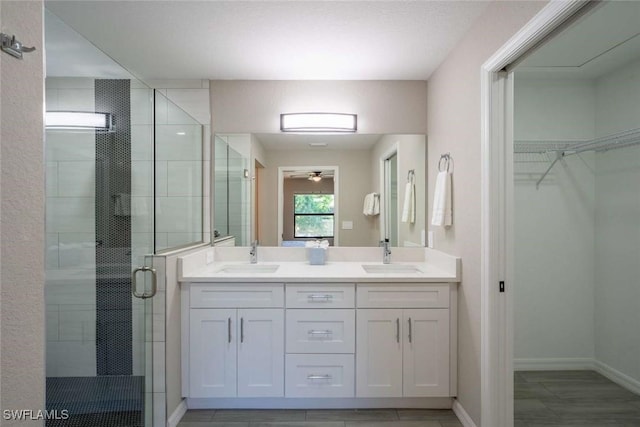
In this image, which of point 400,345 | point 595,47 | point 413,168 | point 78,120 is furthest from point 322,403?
point 595,47

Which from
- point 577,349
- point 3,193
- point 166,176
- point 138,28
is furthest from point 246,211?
point 577,349

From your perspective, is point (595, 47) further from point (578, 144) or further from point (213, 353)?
point (213, 353)

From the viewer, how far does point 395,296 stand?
2086 mm

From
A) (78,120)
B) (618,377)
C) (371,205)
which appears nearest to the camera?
(78,120)

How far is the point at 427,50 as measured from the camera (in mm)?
2143

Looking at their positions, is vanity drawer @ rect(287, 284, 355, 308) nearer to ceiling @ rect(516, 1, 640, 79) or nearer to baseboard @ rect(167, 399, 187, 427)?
baseboard @ rect(167, 399, 187, 427)

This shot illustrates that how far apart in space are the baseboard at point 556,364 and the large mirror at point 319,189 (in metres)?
1.31

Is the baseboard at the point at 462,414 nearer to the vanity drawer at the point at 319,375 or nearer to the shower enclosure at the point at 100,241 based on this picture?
the vanity drawer at the point at 319,375

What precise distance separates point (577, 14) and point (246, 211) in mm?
2263

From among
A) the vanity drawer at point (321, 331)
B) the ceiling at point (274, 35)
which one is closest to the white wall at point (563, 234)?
the ceiling at point (274, 35)

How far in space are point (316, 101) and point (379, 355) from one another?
6.34ft

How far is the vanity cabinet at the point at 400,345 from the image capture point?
2074 mm

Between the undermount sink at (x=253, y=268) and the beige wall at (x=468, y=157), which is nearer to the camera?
the beige wall at (x=468, y=157)

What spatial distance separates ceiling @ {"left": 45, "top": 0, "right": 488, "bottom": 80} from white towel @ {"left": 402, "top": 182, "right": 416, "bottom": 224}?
2.89ft
